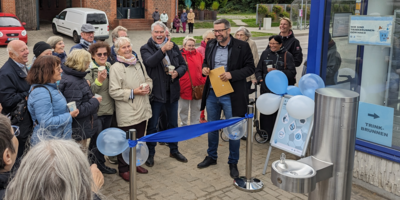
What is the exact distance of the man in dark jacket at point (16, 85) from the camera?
14.0 feet

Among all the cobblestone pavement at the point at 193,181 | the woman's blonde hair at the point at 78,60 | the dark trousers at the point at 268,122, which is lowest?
the cobblestone pavement at the point at 193,181

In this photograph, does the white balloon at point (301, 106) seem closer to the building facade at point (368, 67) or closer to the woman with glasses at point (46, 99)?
the building facade at point (368, 67)

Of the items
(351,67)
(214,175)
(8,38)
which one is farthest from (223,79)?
(8,38)

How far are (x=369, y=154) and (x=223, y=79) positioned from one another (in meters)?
2.09

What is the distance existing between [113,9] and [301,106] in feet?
84.6

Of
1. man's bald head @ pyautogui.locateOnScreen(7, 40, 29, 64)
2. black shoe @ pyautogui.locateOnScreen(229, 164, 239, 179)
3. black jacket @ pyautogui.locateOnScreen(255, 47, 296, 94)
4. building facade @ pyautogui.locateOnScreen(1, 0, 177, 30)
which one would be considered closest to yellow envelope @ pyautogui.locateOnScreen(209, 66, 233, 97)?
black shoe @ pyautogui.locateOnScreen(229, 164, 239, 179)

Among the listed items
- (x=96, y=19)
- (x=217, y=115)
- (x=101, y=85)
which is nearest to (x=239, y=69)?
(x=217, y=115)

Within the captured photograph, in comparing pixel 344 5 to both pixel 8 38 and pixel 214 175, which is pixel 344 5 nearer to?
pixel 214 175

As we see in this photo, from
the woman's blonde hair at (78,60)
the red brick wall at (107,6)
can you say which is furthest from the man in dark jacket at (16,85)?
the red brick wall at (107,6)

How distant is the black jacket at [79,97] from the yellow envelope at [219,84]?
162cm

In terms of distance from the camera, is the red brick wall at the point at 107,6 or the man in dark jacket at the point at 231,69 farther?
the red brick wall at the point at 107,6

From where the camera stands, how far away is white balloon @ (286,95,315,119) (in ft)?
15.3

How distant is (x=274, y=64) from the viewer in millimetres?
6586

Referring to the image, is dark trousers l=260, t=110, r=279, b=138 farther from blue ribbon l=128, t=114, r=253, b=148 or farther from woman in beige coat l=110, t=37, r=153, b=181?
woman in beige coat l=110, t=37, r=153, b=181
